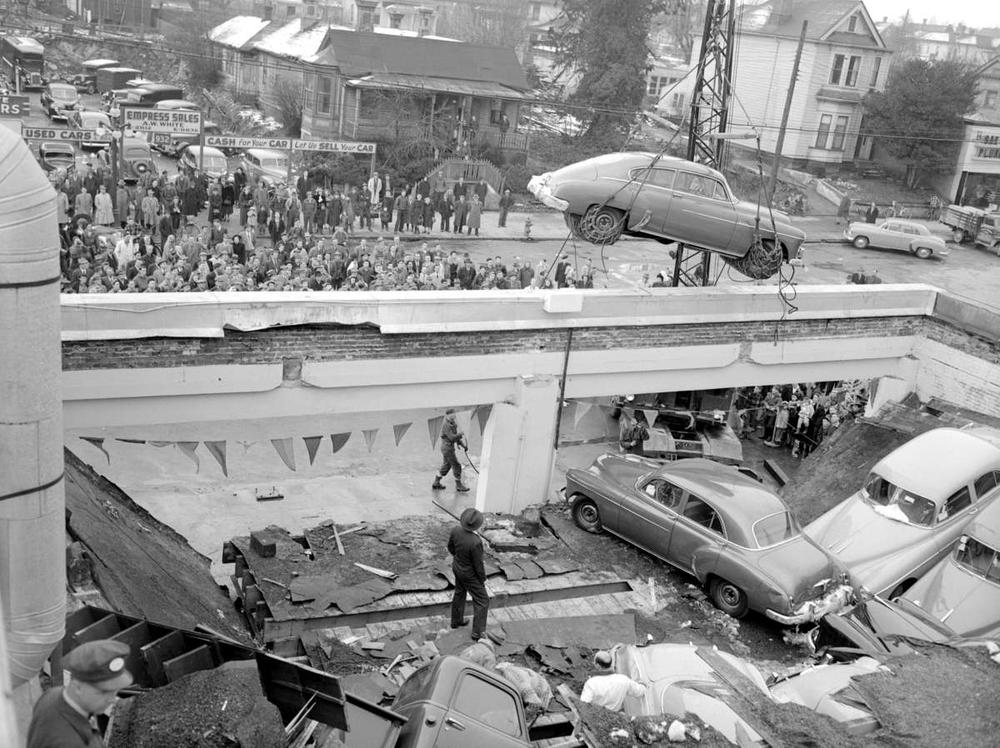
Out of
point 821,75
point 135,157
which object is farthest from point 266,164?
point 821,75

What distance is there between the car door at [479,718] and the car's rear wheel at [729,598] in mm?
5208

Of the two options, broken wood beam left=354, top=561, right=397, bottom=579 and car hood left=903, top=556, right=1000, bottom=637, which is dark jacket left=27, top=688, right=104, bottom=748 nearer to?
broken wood beam left=354, top=561, right=397, bottom=579

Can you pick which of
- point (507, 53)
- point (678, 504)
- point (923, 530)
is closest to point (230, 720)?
point (678, 504)

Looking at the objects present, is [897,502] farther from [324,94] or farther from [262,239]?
[324,94]

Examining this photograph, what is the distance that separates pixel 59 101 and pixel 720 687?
4239cm

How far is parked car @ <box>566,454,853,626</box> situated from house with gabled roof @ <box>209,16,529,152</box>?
3059 centimetres

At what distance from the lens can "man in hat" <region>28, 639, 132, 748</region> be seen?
507cm

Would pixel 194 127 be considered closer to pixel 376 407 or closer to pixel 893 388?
pixel 376 407

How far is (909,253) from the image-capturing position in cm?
4112

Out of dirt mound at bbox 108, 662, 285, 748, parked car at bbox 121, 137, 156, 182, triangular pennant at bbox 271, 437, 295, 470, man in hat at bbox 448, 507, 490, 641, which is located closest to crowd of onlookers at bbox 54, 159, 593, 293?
parked car at bbox 121, 137, 156, 182

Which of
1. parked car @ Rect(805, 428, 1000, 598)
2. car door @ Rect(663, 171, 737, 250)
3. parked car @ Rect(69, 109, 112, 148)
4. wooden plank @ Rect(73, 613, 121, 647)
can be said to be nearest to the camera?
wooden plank @ Rect(73, 613, 121, 647)

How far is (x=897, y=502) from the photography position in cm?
1484

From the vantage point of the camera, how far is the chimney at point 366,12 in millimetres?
60853

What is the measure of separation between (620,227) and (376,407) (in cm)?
488
